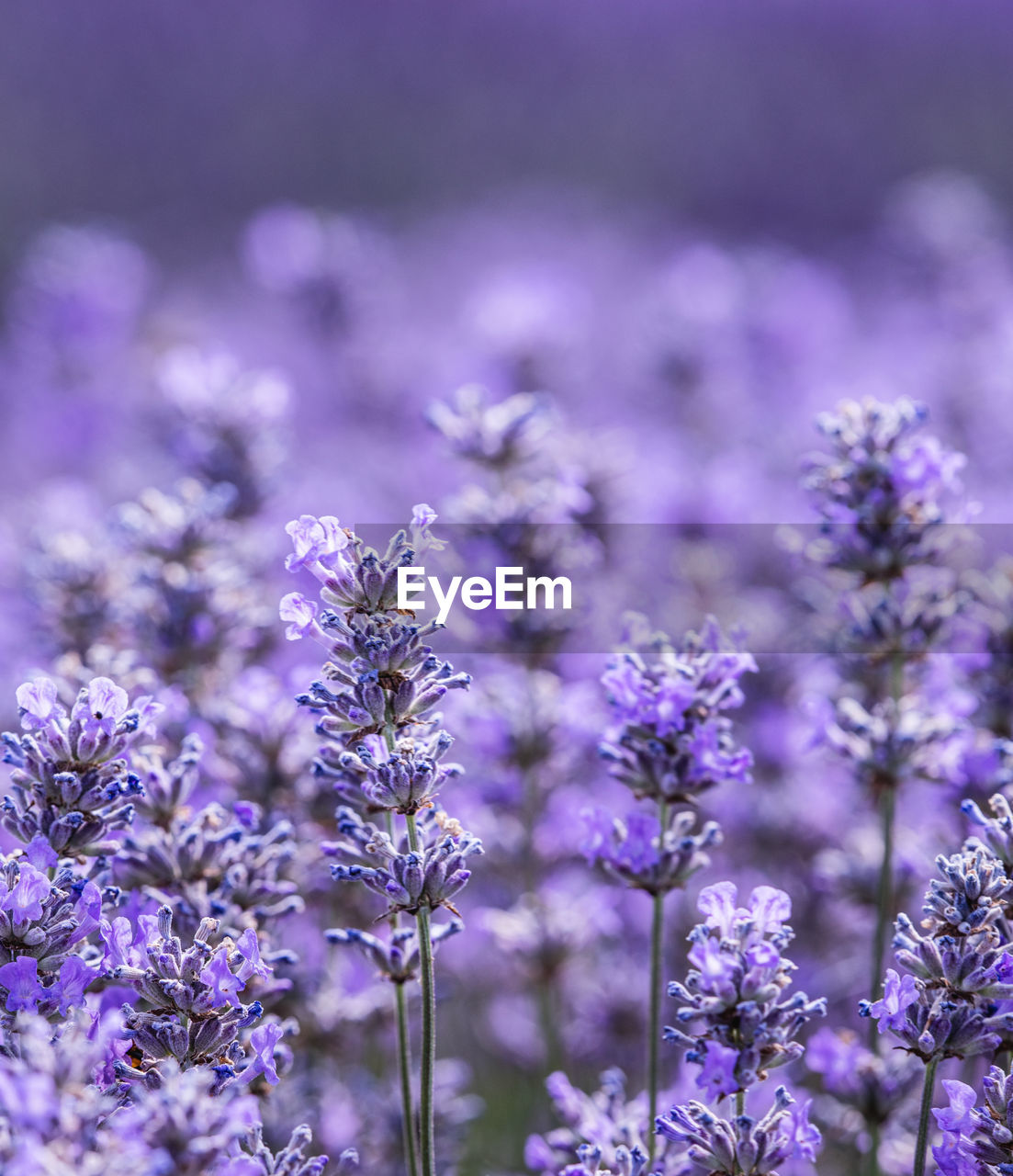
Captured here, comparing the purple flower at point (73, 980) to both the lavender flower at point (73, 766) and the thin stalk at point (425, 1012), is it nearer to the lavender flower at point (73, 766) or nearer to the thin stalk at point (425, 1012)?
the lavender flower at point (73, 766)

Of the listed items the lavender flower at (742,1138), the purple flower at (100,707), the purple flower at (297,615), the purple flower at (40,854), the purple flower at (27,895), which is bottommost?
the lavender flower at (742,1138)

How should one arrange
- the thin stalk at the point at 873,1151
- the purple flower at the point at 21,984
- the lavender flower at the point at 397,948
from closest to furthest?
1. the purple flower at the point at 21,984
2. the lavender flower at the point at 397,948
3. the thin stalk at the point at 873,1151

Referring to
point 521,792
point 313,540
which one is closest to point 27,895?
point 313,540

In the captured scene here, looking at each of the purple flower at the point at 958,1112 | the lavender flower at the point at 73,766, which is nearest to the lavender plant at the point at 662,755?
the purple flower at the point at 958,1112

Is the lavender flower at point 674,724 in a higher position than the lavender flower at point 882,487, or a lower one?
lower

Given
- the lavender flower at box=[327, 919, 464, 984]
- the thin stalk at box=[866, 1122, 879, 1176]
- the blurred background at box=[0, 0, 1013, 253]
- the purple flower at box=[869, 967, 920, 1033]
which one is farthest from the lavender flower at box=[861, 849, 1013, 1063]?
the blurred background at box=[0, 0, 1013, 253]

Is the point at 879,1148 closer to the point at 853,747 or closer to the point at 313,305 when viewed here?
the point at 853,747

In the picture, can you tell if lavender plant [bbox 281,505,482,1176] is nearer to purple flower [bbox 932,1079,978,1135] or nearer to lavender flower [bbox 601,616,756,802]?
lavender flower [bbox 601,616,756,802]
